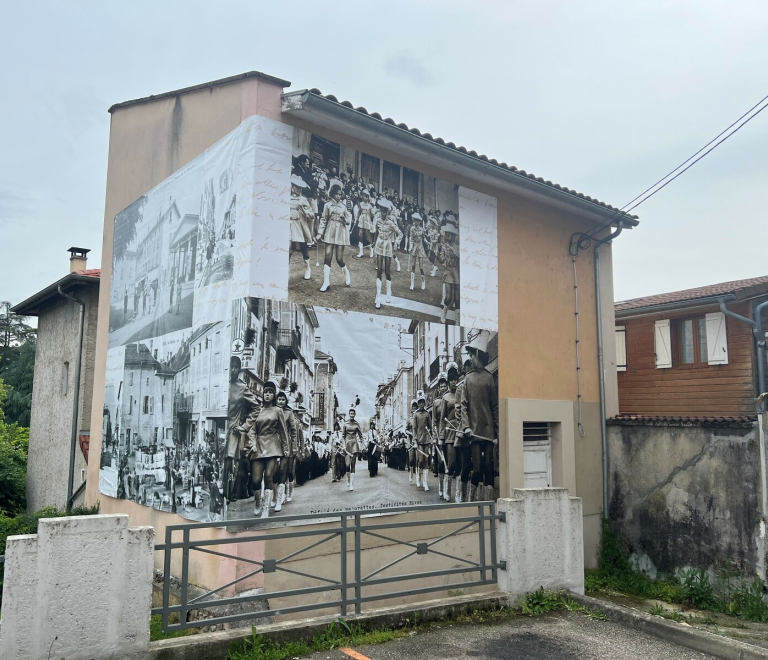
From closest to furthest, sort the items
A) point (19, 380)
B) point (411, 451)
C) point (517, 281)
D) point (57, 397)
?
point (411, 451), point (517, 281), point (57, 397), point (19, 380)

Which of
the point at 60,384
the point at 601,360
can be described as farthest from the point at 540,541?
the point at 60,384

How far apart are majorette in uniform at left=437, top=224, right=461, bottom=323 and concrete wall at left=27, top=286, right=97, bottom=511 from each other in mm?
7931

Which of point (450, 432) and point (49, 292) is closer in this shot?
point (450, 432)

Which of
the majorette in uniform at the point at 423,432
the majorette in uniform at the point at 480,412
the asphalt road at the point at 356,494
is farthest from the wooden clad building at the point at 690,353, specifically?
the asphalt road at the point at 356,494

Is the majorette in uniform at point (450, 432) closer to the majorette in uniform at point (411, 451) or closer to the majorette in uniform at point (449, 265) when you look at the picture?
the majorette in uniform at point (411, 451)

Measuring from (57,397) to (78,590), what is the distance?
11.5 m

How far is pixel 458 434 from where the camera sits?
9.29 m

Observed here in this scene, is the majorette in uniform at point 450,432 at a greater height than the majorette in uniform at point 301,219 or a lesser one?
lesser

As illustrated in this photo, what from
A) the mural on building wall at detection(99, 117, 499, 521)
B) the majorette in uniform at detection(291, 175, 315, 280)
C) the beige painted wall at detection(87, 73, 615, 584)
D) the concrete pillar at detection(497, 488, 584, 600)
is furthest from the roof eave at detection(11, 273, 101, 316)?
the concrete pillar at detection(497, 488, 584, 600)

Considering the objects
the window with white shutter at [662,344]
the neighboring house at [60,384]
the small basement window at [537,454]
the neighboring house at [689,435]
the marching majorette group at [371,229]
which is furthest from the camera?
the window with white shutter at [662,344]

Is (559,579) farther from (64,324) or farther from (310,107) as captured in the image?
(64,324)

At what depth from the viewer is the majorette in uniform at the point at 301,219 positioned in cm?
793

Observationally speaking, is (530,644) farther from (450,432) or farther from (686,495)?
(686,495)

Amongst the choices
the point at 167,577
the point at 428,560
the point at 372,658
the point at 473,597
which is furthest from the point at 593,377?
the point at 167,577
